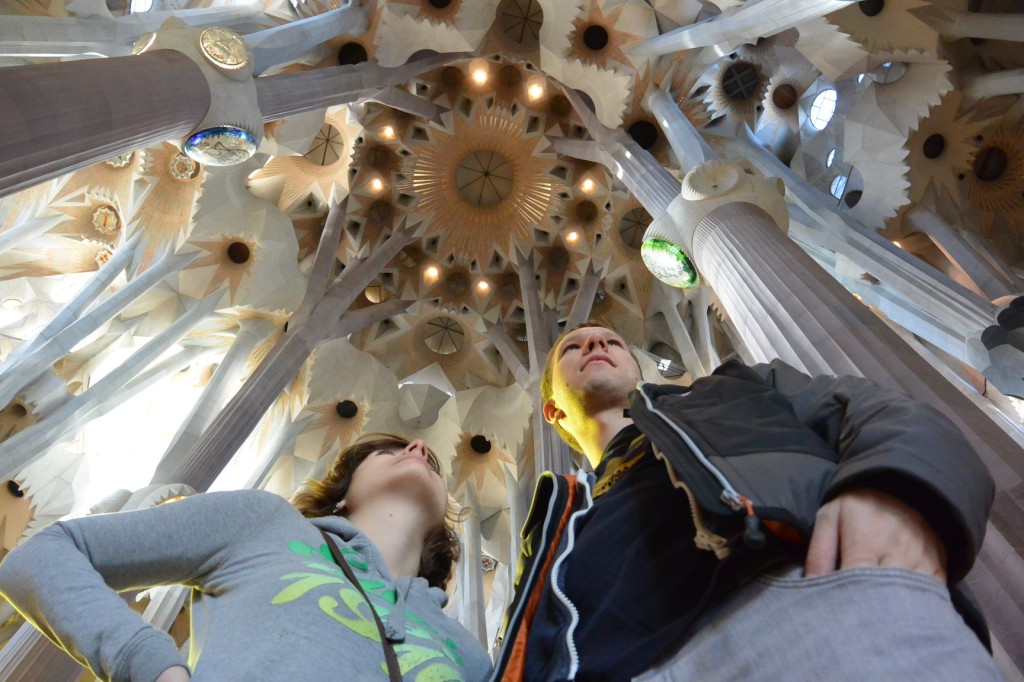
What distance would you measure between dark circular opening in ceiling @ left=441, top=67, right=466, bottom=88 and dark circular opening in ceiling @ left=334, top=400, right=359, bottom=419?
20.8 feet

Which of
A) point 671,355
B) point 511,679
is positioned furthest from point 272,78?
point 671,355

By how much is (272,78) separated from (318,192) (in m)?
6.03

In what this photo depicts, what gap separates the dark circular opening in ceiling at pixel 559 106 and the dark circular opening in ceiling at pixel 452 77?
1702 mm

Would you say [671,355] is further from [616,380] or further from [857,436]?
[857,436]

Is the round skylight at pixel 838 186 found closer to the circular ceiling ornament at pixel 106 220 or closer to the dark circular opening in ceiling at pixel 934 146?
the dark circular opening in ceiling at pixel 934 146

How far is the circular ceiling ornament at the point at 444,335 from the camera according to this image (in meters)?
13.9

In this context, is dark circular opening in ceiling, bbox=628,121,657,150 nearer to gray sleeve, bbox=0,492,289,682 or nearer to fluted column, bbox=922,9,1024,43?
fluted column, bbox=922,9,1024,43

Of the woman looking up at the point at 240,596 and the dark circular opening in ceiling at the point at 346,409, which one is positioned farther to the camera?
the dark circular opening in ceiling at the point at 346,409

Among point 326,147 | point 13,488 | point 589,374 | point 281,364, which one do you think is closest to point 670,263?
point 589,374

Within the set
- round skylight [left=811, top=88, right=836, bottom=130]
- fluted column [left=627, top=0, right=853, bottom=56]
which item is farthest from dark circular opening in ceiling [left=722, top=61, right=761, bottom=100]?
fluted column [left=627, top=0, right=853, bottom=56]

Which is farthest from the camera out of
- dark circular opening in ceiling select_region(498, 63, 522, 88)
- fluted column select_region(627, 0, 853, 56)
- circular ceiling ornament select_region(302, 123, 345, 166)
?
circular ceiling ornament select_region(302, 123, 345, 166)

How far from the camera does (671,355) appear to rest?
41.0 feet

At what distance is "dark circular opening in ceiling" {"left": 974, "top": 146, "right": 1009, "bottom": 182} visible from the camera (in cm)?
1066

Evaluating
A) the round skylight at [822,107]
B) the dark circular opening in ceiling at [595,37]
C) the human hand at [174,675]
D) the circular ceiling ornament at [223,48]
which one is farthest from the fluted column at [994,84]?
the human hand at [174,675]
